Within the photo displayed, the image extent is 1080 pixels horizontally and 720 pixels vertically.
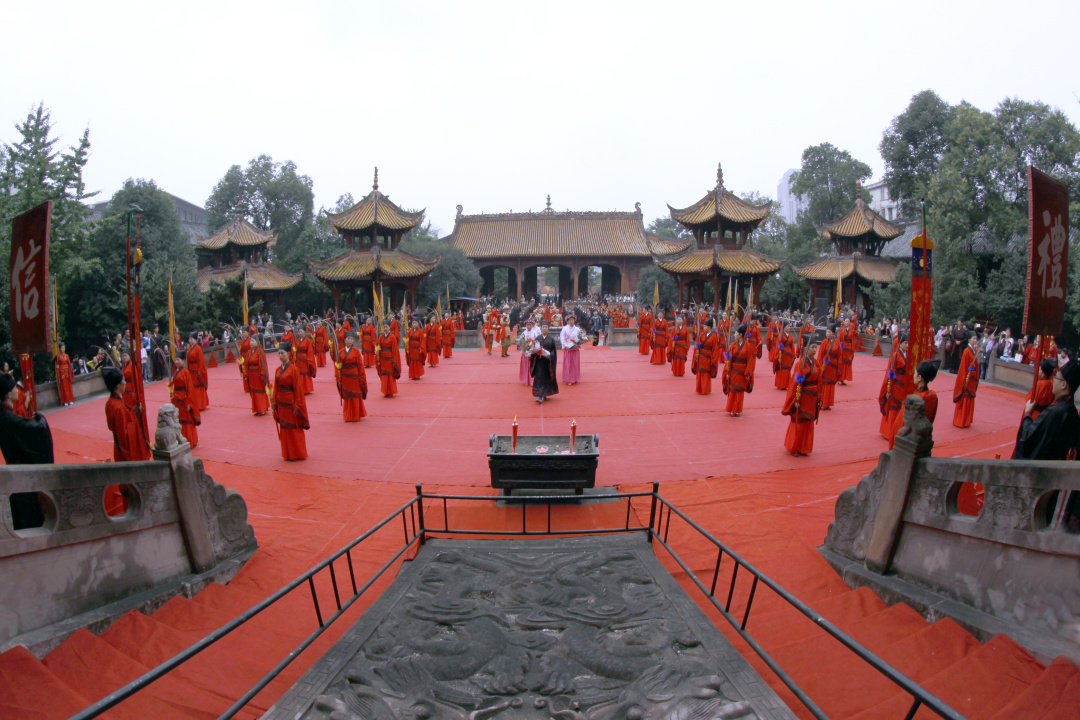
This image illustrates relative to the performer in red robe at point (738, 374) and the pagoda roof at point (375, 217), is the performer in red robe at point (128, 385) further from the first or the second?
the pagoda roof at point (375, 217)

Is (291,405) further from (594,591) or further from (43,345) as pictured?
(594,591)

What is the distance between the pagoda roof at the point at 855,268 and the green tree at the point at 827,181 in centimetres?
1024

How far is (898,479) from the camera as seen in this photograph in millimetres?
4273

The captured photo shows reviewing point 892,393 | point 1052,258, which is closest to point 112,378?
point 1052,258

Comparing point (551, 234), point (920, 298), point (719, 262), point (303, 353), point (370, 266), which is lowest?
point (303, 353)

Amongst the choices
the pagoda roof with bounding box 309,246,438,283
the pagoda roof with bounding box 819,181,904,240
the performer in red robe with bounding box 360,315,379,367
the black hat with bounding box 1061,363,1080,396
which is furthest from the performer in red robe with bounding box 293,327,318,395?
the pagoda roof with bounding box 819,181,904,240

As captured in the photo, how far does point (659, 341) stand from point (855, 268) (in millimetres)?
16698

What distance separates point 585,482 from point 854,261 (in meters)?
28.5

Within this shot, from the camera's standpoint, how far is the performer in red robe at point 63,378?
1277 centimetres

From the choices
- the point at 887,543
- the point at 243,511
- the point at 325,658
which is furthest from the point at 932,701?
the point at 243,511

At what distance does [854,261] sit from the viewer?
29484 millimetres

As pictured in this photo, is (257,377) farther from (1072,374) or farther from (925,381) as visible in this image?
(1072,374)

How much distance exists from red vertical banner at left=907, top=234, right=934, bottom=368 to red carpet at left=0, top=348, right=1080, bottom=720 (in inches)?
78.6

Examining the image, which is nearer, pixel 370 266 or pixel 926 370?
pixel 926 370
